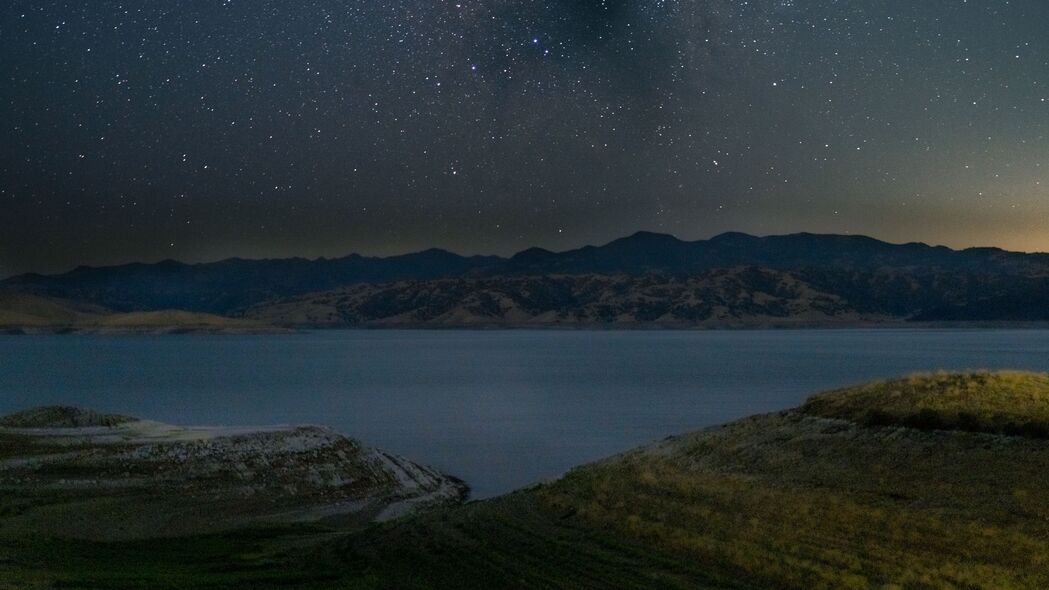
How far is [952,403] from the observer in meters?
24.7

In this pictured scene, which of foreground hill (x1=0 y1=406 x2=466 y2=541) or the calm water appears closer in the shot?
foreground hill (x1=0 y1=406 x2=466 y2=541)

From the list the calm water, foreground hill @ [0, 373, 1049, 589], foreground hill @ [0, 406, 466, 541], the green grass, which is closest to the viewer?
foreground hill @ [0, 373, 1049, 589]

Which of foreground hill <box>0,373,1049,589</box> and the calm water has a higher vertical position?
foreground hill <box>0,373,1049,589</box>

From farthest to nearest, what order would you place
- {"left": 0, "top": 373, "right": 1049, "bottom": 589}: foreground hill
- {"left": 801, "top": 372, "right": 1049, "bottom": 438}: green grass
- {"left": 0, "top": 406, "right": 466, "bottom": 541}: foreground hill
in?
{"left": 801, "top": 372, "right": 1049, "bottom": 438}: green grass
{"left": 0, "top": 406, "right": 466, "bottom": 541}: foreground hill
{"left": 0, "top": 373, "right": 1049, "bottom": 589}: foreground hill

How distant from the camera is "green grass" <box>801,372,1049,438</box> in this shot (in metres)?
22.7

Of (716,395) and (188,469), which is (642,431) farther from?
(188,469)

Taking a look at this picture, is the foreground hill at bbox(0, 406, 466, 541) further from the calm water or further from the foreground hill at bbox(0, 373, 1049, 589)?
the calm water

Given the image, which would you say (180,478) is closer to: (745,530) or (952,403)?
(745,530)

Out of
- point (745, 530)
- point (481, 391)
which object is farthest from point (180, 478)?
point (481, 391)

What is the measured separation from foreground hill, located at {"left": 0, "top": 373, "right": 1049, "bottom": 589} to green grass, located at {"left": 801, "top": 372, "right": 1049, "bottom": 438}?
0.08 meters

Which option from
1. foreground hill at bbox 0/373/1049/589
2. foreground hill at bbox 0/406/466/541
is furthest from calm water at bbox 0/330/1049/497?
foreground hill at bbox 0/373/1049/589

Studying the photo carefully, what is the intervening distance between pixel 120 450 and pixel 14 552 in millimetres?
11230

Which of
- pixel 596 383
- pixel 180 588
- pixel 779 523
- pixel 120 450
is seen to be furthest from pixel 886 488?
pixel 596 383

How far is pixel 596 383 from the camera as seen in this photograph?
313 ft
